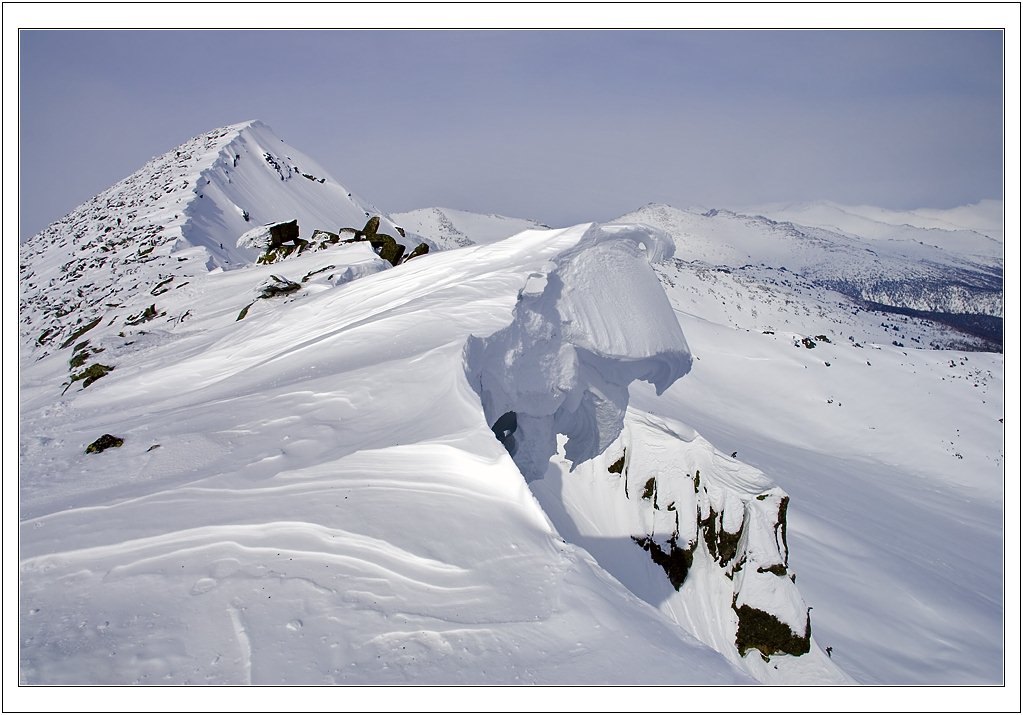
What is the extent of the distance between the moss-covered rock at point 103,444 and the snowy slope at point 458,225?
393ft

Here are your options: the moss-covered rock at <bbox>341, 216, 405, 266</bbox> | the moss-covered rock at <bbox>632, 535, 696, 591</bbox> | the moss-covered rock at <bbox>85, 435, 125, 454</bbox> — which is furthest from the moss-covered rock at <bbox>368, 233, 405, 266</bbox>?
the moss-covered rock at <bbox>85, 435, 125, 454</bbox>

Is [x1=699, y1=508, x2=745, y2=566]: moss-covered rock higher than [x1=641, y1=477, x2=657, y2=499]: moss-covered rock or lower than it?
lower

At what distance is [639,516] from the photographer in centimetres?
1146

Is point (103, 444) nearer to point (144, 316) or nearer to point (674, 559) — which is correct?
point (674, 559)

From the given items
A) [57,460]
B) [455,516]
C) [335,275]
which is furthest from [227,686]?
[335,275]

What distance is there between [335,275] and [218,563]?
1197 cm

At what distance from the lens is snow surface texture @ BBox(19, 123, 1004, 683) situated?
3.71m

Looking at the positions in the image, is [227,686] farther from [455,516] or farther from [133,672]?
[455,516]

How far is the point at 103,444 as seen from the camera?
6.54 meters

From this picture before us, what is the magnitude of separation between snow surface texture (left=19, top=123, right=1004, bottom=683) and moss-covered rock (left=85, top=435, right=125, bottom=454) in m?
0.13

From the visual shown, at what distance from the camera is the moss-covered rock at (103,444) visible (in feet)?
21.2

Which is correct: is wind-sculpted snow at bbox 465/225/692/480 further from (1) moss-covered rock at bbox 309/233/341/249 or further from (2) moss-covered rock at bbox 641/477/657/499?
(1) moss-covered rock at bbox 309/233/341/249

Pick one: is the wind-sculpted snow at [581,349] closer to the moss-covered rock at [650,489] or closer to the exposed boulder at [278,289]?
the moss-covered rock at [650,489]

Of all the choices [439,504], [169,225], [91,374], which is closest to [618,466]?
[439,504]
